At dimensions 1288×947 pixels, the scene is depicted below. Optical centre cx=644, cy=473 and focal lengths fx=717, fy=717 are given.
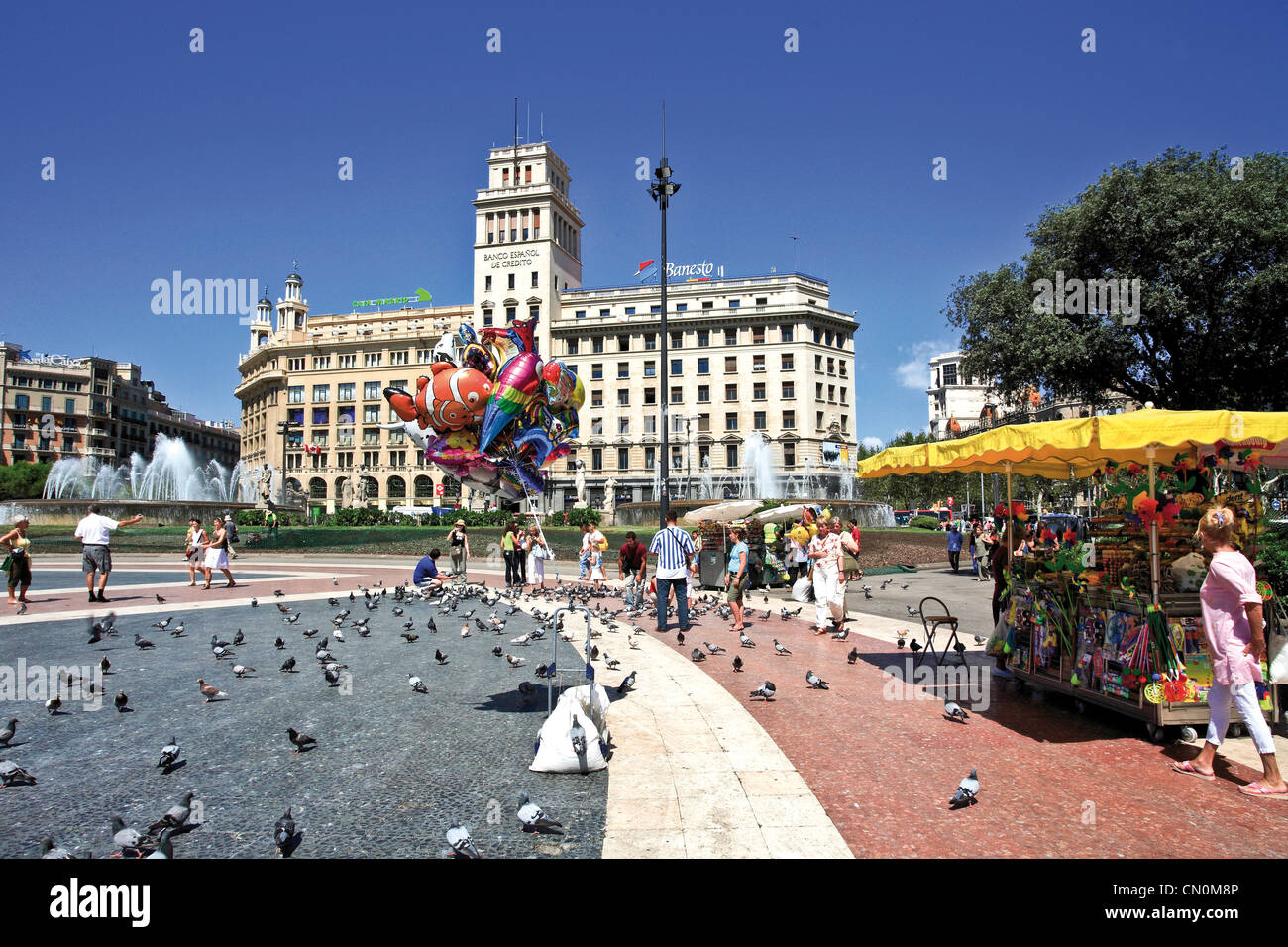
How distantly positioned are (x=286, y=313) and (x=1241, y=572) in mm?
120097

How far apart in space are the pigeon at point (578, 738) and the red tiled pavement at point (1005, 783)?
1669mm

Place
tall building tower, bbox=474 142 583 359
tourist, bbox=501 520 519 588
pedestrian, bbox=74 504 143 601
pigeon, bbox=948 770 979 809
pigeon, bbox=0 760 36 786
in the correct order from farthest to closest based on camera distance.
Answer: tall building tower, bbox=474 142 583 359 → tourist, bbox=501 520 519 588 → pedestrian, bbox=74 504 143 601 → pigeon, bbox=0 760 36 786 → pigeon, bbox=948 770 979 809

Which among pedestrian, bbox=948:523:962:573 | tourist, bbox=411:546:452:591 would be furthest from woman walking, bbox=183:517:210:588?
pedestrian, bbox=948:523:962:573

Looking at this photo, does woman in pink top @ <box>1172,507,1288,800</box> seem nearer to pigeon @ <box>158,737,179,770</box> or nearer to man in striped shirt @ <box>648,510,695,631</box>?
man in striped shirt @ <box>648,510,695,631</box>

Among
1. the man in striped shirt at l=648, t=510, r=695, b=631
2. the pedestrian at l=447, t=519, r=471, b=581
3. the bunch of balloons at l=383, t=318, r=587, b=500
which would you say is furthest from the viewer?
the pedestrian at l=447, t=519, r=471, b=581

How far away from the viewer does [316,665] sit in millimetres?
9281

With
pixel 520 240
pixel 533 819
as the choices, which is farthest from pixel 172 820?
pixel 520 240

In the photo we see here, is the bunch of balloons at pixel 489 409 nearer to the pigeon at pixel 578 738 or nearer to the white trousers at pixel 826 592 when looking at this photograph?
the white trousers at pixel 826 592

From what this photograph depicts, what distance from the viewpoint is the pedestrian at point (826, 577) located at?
39.9 ft

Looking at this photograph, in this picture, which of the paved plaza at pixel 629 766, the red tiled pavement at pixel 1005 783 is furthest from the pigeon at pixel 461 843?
the red tiled pavement at pixel 1005 783

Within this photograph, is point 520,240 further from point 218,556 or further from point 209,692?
point 209,692
